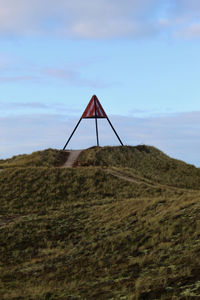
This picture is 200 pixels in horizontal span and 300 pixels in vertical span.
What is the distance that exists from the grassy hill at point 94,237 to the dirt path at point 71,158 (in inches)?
145

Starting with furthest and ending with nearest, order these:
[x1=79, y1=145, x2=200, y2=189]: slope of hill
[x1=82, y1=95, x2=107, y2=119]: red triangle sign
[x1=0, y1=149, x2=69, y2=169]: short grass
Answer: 1. [x1=82, y1=95, x2=107, y2=119]: red triangle sign
2. [x1=0, y1=149, x2=69, y2=169]: short grass
3. [x1=79, y1=145, x2=200, y2=189]: slope of hill

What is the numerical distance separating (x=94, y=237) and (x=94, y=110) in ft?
83.9

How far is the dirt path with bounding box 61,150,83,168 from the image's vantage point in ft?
138

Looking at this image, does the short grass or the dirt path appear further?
the short grass

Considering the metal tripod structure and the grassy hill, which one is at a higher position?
the metal tripod structure

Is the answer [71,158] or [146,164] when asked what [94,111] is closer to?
[71,158]

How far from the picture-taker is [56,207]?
98.4 feet

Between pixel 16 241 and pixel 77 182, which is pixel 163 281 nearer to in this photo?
pixel 16 241

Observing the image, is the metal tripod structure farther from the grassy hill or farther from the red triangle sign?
the grassy hill

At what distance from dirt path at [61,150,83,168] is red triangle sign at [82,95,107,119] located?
15.0 feet

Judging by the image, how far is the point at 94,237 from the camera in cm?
1991

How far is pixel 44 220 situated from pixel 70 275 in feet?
34.5

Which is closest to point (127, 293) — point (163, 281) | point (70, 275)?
point (163, 281)

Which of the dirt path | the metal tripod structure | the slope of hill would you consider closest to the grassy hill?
the slope of hill
